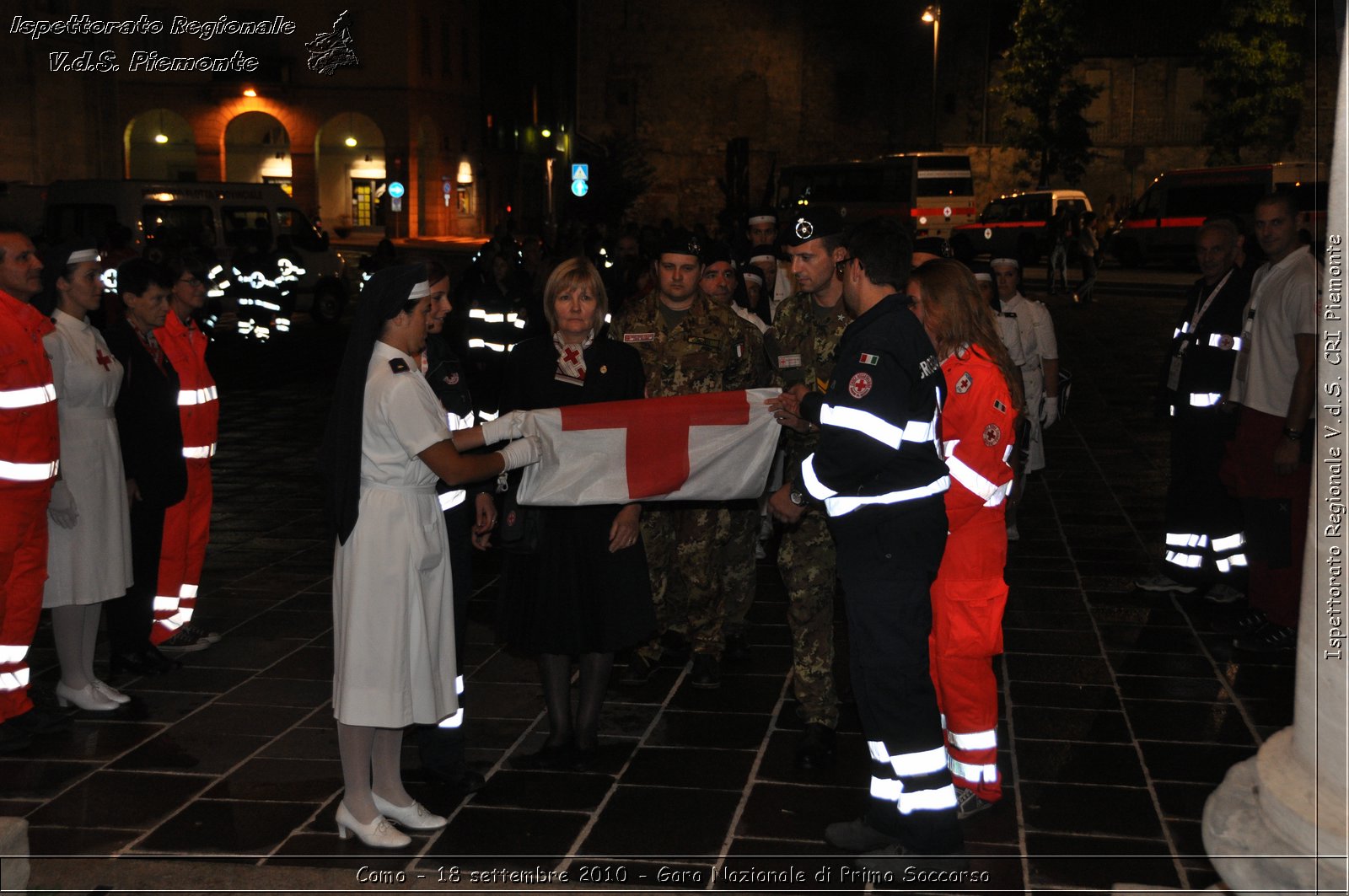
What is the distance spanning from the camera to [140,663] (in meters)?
6.49

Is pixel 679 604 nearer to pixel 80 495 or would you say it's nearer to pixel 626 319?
pixel 626 319

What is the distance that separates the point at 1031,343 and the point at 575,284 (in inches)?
160

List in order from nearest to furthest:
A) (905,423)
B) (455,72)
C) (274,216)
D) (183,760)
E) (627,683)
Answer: (905,423), (183,760), (627,683), (274,216), (455,72)

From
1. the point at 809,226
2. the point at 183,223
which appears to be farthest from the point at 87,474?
the point at 183,223

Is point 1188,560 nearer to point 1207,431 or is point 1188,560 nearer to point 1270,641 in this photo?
point 1207,431

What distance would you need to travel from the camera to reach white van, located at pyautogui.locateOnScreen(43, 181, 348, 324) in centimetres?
2138

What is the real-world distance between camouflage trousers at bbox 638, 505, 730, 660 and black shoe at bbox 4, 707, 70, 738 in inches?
98.7

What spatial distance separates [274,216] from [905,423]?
20.6 metres

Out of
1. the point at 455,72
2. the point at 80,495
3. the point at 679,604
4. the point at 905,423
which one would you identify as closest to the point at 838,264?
the point at 905,423

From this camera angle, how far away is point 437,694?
4.74m

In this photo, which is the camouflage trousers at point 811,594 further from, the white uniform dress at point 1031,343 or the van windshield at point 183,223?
the van windshield at point 183,223

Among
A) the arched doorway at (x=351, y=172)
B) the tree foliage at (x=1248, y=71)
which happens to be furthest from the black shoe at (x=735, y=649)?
the arched doorway at (x=351, y=172)

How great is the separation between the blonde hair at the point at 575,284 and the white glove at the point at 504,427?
444 millimetres

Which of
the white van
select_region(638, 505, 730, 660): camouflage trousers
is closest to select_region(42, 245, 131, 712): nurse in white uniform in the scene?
select_region(638, 505, 730, 660): camouflage trousers
